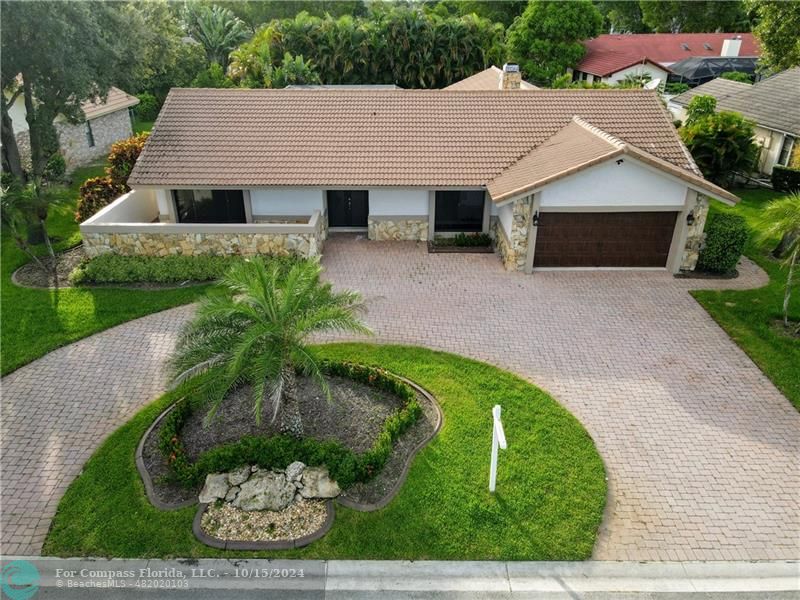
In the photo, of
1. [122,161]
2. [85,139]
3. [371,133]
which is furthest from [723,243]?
[85,139]

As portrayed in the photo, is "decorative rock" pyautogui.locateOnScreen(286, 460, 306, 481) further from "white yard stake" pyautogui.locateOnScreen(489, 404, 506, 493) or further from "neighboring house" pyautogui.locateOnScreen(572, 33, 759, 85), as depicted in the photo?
"neighboring house" pyautogui.locateOnScreen(572, 33, 759, 85)

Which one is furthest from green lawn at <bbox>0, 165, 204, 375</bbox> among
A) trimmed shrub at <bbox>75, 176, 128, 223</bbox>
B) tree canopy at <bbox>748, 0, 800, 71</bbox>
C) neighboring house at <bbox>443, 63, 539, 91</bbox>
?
tree canopy at <bbox>748, 0, 800, 71</bbox>

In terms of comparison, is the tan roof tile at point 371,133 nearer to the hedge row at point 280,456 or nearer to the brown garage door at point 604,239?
the brown garage door at point 604,239

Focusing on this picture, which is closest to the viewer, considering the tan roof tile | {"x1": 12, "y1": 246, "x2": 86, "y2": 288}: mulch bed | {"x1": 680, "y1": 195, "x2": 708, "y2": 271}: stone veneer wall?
{"x1": 680, "y1": 195, "x2": 708, "y2": 271}: stone veneer wall

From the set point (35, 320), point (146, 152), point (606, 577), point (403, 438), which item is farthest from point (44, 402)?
point (606, 577)

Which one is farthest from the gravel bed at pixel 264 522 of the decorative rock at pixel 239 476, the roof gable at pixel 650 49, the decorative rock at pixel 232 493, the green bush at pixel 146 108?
the roof gable at pixel 650 49

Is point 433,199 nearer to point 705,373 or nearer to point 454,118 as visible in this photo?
point 454,118

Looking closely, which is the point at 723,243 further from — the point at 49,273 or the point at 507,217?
the point at 49,273
